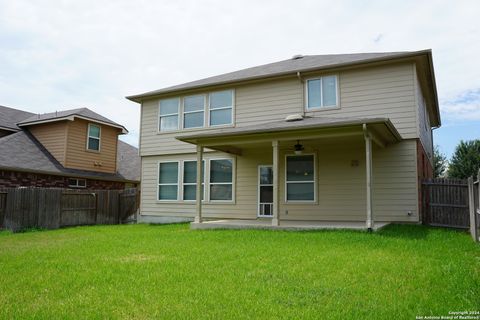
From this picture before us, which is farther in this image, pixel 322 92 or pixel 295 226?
pixel 322 92

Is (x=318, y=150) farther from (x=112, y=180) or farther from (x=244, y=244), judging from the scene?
(x=112, y=180)

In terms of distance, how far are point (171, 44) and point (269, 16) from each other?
4245 mm

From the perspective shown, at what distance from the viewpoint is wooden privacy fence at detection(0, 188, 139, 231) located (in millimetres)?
12602

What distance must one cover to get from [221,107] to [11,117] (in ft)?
40.2

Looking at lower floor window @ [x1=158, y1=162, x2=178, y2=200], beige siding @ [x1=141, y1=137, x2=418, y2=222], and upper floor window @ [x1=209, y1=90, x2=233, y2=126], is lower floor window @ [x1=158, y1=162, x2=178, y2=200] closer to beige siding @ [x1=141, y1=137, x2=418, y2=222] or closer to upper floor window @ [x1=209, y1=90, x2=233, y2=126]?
beige siding @ [x1=141, y1=137, x2=418, y2=222]

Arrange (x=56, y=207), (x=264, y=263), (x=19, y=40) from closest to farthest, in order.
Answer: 1. (x=264, y=263)
2. (x=19, y=40)
3. (x=56, y=207)

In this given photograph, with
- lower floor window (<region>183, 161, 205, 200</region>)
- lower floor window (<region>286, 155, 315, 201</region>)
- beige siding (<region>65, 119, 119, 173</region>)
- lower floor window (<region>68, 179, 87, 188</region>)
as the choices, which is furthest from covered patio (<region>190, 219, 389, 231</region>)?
beige siding (<region>65, 119, 119, 173</region>)

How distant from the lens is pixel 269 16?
11.7 metres

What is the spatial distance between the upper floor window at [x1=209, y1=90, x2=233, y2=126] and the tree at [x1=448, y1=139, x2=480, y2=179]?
62.9ft

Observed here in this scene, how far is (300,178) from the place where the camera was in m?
12.7

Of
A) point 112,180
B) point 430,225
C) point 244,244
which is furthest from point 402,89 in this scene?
point 112,180

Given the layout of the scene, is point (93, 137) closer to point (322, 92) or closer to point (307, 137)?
point (322, 92)

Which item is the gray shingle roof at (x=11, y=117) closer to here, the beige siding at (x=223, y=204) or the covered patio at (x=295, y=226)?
the beige siding at (x=223, y=204)

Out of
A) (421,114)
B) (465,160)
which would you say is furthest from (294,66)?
(465,160)
